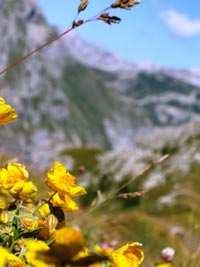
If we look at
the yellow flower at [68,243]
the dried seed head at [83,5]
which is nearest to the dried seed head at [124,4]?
the dried seed head at [83,5]

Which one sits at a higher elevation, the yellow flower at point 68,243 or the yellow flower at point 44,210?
the yellow flower at point 68,243

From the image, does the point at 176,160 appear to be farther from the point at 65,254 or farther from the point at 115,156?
the point at 65,254

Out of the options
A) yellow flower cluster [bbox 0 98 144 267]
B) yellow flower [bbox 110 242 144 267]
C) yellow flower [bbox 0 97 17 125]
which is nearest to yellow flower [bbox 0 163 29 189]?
yellow flower cluster [bbox 0 98 144 267]

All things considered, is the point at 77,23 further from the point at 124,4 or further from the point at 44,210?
the point at 44,210

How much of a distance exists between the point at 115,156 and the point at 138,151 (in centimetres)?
187

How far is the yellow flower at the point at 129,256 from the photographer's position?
183 centimetres

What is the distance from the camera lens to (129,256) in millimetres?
1881

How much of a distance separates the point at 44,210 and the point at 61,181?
237mm

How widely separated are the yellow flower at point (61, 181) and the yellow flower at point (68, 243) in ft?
2.91

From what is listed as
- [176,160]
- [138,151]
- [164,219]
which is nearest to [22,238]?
[164,219]

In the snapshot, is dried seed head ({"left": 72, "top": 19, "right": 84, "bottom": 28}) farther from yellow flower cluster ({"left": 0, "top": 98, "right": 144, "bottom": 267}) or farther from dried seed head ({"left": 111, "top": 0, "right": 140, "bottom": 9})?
yellow flower cluster ({"left": 0, "top": 98, "right": 144, "bottom": 267})

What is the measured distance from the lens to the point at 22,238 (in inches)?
80.7

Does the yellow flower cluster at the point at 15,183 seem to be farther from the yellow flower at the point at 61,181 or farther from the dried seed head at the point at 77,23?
the dried seed head at the point at 77,23

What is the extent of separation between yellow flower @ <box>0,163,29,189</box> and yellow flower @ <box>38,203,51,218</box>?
0.45ft
